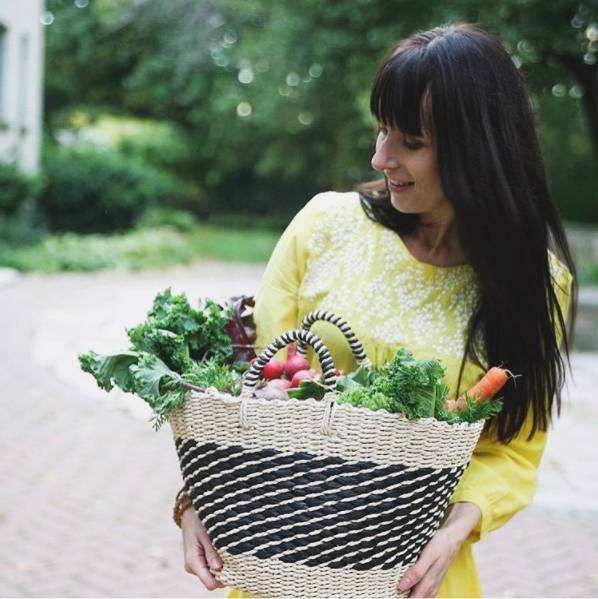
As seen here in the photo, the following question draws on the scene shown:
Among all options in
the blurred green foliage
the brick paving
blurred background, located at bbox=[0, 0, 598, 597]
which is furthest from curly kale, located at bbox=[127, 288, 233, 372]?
the blurred green foliage

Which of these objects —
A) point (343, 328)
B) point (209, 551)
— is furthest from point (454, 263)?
point (209, 551)

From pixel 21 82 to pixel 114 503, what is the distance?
14734 mm

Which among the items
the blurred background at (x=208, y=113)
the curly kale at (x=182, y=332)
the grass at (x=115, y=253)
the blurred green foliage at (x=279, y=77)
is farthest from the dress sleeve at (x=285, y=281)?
the grass at (x=115, y=253)

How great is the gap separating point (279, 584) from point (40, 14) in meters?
19.4

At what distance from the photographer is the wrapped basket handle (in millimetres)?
1774

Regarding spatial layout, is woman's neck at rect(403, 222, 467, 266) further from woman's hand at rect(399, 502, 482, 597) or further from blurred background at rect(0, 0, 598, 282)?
blurred background at rect(0, 0, 598, 282)

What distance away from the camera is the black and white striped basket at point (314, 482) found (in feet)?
5.76

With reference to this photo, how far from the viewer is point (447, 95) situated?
6.55 ft

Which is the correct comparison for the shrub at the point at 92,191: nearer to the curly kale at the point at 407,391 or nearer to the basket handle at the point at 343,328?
the basket handle at the point at 343,328

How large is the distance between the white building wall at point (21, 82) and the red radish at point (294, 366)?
16452 mm

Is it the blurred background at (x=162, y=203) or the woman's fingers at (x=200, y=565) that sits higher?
the woman's fingers at (x=200, y=565)

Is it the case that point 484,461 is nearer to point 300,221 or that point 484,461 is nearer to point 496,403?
point 496,403

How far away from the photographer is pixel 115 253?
1828cm

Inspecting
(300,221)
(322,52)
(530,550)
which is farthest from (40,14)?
(300,221)
